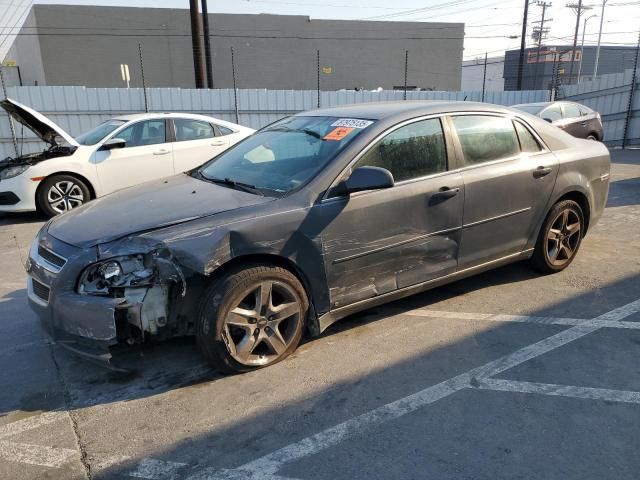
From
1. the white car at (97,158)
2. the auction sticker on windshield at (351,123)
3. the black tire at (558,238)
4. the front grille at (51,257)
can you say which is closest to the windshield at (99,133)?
the white car at (97,158)

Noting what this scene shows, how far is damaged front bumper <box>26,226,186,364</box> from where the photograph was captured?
9.59ft

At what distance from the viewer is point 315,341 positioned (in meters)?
3.74

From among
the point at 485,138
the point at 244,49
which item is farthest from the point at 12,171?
the point at 244,49

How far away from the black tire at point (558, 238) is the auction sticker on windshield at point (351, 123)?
2024 millimetres

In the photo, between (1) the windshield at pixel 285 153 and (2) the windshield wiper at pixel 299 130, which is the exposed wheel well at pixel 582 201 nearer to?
(1) the windshield at pixel 285 153

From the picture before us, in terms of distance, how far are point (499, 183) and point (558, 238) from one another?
3.73 feet

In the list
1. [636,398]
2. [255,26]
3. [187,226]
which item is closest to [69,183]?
[187,226]

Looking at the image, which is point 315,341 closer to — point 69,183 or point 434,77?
point 69,183

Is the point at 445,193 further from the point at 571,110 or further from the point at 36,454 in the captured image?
the point at 571,110

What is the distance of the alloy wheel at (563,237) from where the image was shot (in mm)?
4738

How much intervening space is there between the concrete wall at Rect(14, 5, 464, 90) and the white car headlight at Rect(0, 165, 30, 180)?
31670 millimetres

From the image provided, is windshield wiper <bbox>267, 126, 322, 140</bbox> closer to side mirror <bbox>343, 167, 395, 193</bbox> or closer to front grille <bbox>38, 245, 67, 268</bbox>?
side mirror <bbox>343, 167, 395, 193</bbox>

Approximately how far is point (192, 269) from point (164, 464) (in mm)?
1046

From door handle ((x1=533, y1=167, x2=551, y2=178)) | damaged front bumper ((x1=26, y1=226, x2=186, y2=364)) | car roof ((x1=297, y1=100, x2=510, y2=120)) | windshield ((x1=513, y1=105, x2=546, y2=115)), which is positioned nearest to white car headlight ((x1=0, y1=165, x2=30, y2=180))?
car roof ((x1=297, y1=100, x2=510, y2=120))
